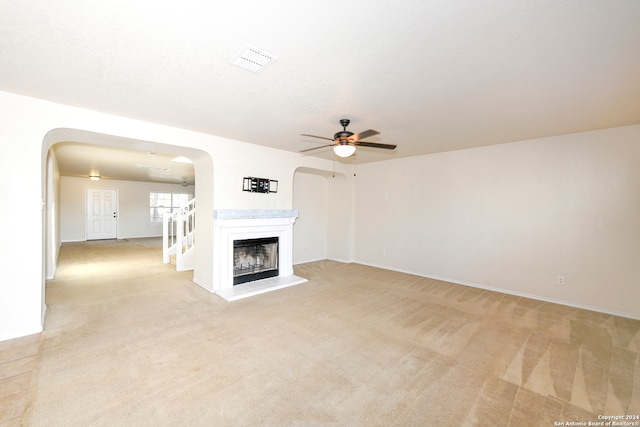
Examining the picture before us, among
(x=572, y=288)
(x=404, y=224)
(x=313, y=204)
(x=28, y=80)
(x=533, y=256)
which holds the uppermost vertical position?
(x=28, y=80)

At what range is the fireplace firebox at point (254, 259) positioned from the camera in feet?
15.4

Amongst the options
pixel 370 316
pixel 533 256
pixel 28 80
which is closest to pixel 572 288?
pixel 533 256

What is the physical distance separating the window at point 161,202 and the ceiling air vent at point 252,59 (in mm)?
10462

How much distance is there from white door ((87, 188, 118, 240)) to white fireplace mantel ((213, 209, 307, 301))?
29.4 ft

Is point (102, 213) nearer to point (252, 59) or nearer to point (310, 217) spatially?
point (310, 217)

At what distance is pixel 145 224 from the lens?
11242 millimetres

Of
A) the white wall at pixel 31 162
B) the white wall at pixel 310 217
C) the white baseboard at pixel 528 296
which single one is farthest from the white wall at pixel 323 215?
the white wall at pixel 31 162

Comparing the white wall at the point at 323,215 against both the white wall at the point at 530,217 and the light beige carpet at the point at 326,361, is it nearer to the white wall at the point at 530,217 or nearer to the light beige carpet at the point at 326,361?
the white wall at the point at 530,217

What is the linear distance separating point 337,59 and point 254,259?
12.9 ft

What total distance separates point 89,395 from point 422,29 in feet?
11.3

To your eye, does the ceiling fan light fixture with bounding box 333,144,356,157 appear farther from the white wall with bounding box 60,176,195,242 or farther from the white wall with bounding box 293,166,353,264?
the white wall with bounding box 60,176,195,242

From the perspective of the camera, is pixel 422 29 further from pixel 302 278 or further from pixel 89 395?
pixel 302 278

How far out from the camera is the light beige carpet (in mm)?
1807

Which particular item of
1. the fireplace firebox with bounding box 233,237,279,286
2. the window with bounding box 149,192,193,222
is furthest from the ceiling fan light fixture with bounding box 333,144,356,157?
the window with bounding box 149,192,193,222
